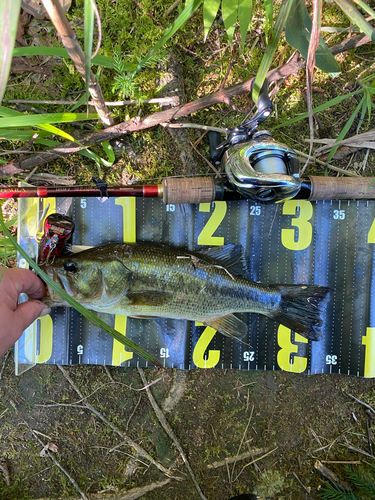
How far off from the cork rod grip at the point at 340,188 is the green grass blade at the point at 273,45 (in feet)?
2.79

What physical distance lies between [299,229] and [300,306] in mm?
683

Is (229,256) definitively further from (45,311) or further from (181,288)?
(45,311)

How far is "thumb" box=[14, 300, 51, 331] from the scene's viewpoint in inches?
91.4

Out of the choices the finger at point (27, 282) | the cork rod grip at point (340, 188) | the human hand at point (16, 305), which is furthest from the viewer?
the cork rod grip at point (340, 188)

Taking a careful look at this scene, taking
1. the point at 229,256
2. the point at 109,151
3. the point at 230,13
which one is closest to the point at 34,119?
the point at 109,151

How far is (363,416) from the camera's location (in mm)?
3049

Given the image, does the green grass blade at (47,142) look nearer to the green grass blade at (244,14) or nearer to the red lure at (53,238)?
the red lure at (53,238)

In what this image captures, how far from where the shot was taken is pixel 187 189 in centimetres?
255

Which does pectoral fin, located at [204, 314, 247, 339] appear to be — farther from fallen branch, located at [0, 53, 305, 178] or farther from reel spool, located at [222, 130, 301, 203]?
fallen branch, located at [0, 53, 305, 178]

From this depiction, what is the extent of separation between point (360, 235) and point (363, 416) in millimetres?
1691

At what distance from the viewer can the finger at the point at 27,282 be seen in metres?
2.38

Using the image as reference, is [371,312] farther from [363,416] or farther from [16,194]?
[16,194]

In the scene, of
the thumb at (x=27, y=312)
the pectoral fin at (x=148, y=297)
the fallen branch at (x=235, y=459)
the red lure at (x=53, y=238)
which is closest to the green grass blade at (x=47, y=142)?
the red lure at (x=53, y=238)

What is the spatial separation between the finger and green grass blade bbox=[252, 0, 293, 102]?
2.11 m
